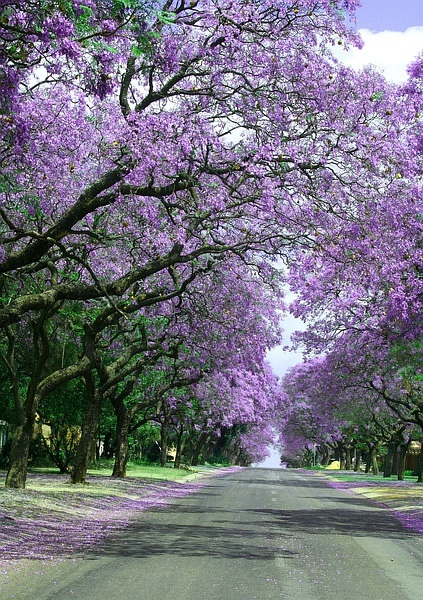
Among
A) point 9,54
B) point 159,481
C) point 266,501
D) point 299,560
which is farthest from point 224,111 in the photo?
point 159,481

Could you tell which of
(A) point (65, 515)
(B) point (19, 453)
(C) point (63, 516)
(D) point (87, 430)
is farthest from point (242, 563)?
(D) point (87, 430)

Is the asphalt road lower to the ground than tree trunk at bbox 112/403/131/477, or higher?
lower

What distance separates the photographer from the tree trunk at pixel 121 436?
36188 mm

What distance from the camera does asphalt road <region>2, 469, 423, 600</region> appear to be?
29.9 ft

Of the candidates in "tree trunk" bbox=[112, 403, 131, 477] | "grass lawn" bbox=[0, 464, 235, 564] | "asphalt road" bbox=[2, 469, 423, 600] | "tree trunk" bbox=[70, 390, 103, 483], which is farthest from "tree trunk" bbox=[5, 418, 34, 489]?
"tree trunk" bbox=[112, 403, 131, 477]

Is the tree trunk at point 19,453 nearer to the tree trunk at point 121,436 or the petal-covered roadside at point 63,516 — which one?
the petal-covered roadside at point 63,516

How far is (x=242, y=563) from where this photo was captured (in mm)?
11461

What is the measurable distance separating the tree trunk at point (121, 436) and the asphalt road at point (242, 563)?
16500 mm

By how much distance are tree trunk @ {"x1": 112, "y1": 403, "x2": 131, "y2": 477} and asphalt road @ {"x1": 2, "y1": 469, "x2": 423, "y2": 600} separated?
16.5m

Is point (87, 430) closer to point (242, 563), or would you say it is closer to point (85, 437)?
point (85, 437)

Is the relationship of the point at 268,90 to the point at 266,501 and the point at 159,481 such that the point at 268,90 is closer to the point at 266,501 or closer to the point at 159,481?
the point at 266,501

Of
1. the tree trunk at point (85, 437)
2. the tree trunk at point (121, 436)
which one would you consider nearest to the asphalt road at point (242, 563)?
the tree trunk at point (85, 437)

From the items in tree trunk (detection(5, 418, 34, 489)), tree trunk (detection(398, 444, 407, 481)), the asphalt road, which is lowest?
the asphalt road

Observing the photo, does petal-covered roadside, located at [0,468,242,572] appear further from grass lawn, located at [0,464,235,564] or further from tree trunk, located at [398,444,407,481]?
tree trunk, located at [398,444,407,481]
